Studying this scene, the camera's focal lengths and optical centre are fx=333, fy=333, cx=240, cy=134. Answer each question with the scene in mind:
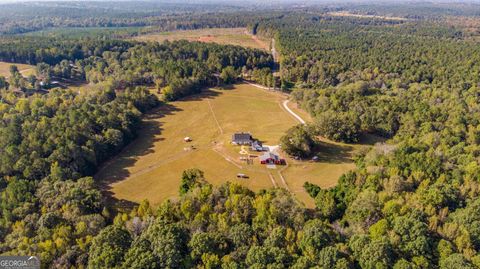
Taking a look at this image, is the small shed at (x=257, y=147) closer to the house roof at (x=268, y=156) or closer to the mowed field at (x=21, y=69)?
the house roof at (x=268, y=156)

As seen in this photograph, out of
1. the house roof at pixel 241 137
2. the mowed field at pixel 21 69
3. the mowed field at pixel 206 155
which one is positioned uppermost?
the mowed field at pixel 21 69

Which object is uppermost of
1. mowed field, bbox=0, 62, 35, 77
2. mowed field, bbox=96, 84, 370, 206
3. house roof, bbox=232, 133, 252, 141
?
mowed field, bbox=0, 62, 35, 77

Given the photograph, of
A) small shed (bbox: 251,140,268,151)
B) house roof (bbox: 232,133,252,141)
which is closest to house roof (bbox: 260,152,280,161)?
small shed (bbox: 251,140,268,151)

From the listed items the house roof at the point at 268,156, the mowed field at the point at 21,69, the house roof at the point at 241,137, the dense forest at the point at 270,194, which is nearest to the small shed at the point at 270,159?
the house roof at the point at 268,156

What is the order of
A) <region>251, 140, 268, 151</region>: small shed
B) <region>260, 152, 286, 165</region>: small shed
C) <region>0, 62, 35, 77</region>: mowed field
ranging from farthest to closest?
<region>0, 62, 35, 77</region>: mowed field, <region>251, 140, 268, 151</region>: small shed, <region>260, 152, 286, 165</region>: small shed

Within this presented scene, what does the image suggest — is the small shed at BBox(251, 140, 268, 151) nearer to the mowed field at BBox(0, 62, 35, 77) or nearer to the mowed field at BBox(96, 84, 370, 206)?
the mowed field at BBox(96, 84, 370, 206)

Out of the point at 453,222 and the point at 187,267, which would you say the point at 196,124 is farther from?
the point at 453,222

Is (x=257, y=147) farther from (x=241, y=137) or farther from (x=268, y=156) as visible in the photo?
(x=268, y=156)

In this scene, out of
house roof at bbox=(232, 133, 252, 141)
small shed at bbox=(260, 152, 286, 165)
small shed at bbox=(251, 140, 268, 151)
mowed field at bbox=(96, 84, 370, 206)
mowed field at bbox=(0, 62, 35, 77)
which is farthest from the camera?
mowed field at bbox=(0, 62, 35, 77)
